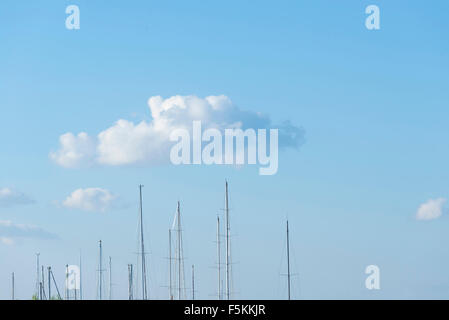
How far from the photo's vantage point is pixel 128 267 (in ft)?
389

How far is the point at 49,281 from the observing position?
427 ft

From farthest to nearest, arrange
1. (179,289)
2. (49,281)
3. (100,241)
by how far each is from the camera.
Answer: (49,281)
(100,241)
(179,289)
